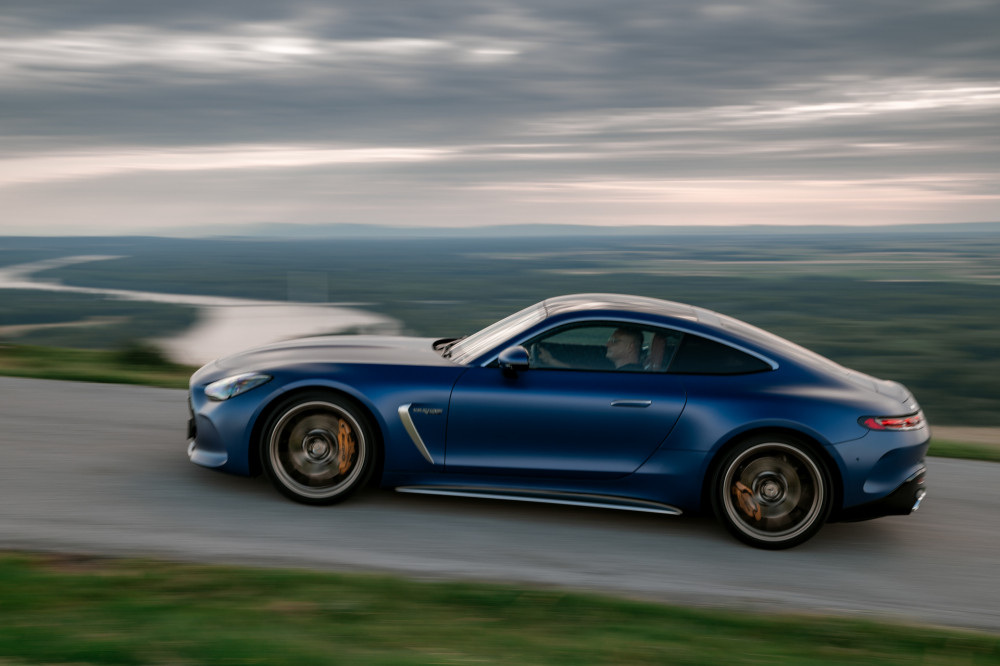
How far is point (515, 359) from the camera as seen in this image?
542 cm

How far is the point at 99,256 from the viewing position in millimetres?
172375

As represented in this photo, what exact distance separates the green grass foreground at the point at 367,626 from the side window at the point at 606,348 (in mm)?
1555

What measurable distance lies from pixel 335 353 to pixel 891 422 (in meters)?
3.38

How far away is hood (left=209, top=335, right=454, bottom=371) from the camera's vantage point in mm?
5812

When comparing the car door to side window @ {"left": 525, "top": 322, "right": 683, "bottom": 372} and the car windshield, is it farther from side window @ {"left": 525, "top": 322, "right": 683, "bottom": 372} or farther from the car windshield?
the car windshield

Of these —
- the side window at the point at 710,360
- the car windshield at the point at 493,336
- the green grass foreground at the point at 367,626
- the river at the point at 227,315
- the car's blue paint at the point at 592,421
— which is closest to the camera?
the green grass foreground at the point at 367,626

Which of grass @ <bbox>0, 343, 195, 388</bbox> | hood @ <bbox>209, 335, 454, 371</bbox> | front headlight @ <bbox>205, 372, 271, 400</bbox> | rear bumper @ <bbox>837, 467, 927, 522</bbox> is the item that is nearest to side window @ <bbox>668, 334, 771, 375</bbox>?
rear bumper @ <bbox>837, 467, 927, 522</bbox>

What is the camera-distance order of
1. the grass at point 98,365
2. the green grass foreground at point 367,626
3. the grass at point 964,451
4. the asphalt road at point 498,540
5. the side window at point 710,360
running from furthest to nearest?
the grass at point 98,365 → the grass at point 964,451 → the side window at point 710,360 → the asphalt road at point 498,540 → the green grass foreground at point 367,626

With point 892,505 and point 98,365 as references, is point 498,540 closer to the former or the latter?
point 892,505

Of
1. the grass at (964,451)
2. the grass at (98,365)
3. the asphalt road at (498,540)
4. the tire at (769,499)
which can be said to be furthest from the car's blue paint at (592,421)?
the grass at (98,365)

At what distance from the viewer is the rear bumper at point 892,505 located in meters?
5.43

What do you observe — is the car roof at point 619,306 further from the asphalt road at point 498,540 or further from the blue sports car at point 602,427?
the asphalt road at point 498,540

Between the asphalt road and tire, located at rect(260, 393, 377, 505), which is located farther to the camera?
tire, located at rect(260, 393, 377, 505)

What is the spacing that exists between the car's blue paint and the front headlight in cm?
4
